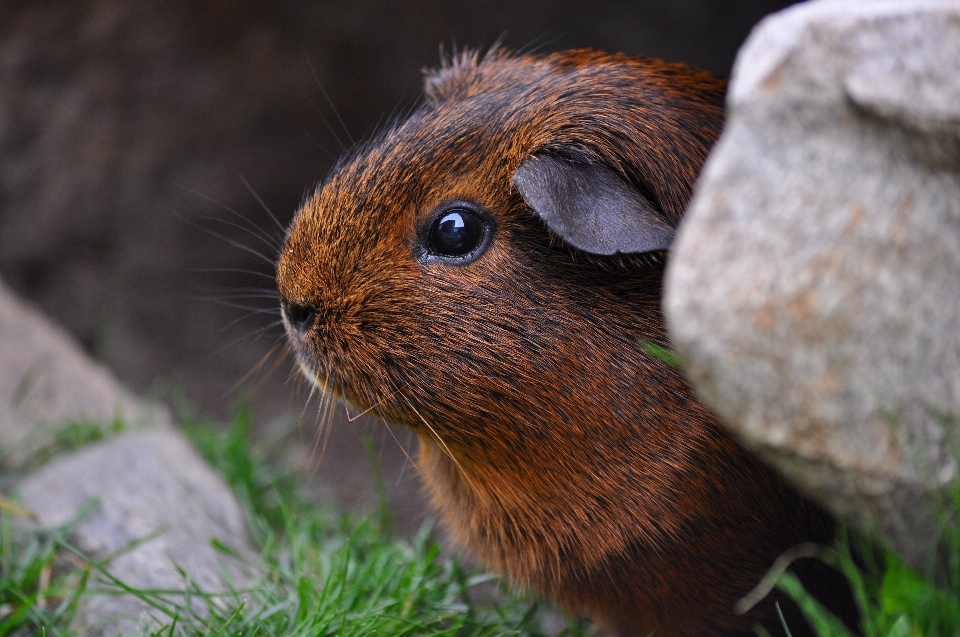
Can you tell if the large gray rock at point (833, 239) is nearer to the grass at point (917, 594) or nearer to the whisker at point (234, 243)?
the grass at point (917, 594)

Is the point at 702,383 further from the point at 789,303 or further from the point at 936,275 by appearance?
→ the point at 936,275

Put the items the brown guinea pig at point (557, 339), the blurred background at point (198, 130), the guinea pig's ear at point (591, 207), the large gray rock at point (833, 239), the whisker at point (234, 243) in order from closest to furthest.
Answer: the large gray rock at point (833, 239)
the guinea pig's ear at point (591, 207)
the brown guinea pig at point (557, 339)
the whisker at point (234, 243)
the blurred background at point (198, 130)

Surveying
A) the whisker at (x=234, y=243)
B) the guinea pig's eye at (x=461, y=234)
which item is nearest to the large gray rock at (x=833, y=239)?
the guinea pig's eye at (x=461, y=234)

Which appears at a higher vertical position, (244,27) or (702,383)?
(244,27)

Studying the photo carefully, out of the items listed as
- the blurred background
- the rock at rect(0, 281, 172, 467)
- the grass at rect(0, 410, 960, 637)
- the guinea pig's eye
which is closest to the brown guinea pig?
the guinea pig's eye

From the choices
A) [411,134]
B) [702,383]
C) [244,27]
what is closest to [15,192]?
[244,27]

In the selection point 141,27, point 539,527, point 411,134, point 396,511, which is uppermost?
point 141,27
